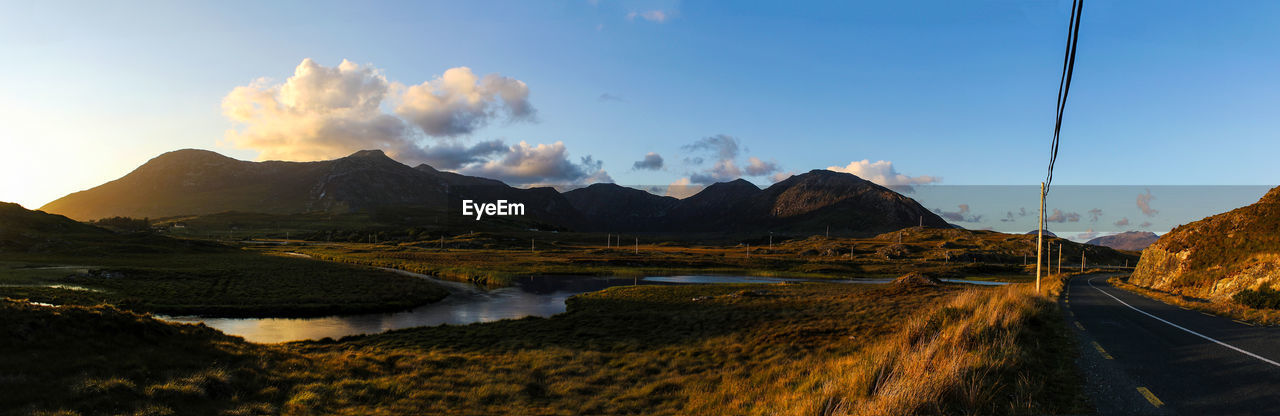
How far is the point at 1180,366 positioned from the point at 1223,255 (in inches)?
1706

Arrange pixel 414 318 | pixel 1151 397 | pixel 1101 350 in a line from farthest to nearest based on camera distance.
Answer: pixel 414 318 < pixel 1101 350 < pixel 1151 397

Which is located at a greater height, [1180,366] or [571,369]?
[1180,366]

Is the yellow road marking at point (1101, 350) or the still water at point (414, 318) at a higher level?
the yellow road marking at point (1101, 350)

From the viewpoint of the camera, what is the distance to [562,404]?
56.5 feet

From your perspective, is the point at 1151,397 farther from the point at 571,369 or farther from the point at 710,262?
the point at 710,262

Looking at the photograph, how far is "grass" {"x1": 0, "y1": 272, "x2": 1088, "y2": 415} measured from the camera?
35.2 ft

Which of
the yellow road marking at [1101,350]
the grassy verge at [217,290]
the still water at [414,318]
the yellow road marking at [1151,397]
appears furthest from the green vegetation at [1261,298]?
the grassy verge at [217,290]

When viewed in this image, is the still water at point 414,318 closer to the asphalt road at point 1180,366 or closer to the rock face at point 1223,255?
the asphalt road at point 1180,366

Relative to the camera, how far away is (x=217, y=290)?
49.8 metres

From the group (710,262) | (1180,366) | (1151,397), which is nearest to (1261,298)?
(1180,366)

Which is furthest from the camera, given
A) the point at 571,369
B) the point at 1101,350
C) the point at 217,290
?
the point at 217,290

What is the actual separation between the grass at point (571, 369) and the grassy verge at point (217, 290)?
19.3 m

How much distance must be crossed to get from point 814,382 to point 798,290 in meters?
44.2

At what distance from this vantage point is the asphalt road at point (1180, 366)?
946 cm
